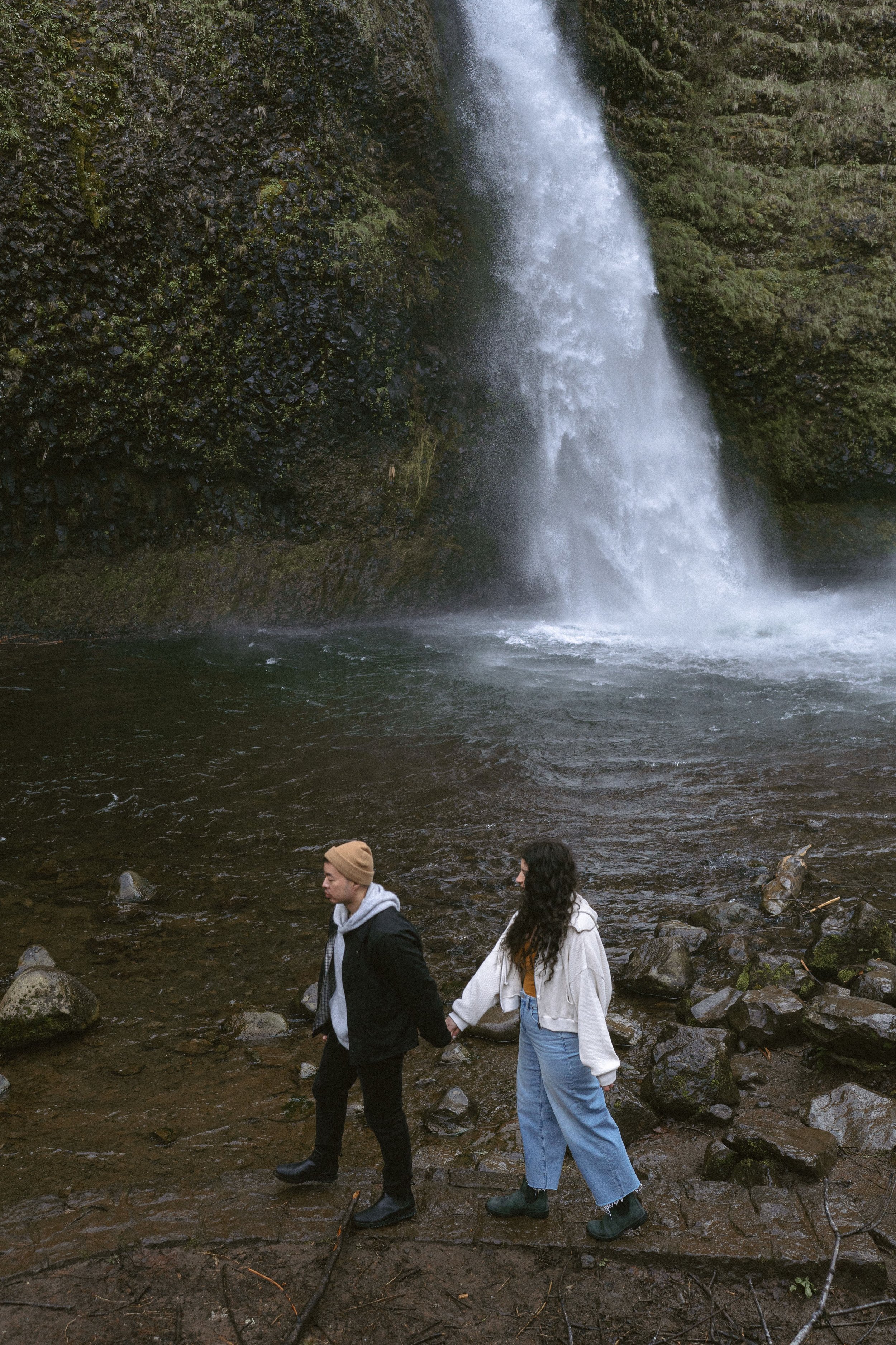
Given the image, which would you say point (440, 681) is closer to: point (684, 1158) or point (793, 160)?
point (684, 1158)

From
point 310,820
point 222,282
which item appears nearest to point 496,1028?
point 310,820

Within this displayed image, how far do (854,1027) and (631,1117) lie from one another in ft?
3.98

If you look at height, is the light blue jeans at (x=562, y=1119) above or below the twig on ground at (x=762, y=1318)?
above

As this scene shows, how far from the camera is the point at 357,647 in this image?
15.6m

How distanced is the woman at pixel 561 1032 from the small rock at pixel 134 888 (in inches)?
157

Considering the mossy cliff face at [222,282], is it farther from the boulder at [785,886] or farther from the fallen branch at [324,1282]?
the fallen branch at [324,1282]

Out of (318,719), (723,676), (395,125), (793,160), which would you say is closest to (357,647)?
(318,719)

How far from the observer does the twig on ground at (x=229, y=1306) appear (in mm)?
2924

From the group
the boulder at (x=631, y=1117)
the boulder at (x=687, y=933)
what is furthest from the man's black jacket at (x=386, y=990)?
the boulder at (x=687, y=933)

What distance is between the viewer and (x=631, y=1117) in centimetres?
402

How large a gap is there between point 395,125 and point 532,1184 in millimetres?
18936

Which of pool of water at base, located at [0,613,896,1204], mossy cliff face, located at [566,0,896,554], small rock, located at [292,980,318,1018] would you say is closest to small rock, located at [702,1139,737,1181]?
pool of water at base, located at [0,613,896,1204]

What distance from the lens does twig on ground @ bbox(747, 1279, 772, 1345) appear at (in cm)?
284

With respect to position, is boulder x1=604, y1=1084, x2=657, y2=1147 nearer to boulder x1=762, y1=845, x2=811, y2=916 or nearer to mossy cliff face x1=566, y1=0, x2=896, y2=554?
boulder x1=762, y1=845, x2=811, y2=916
